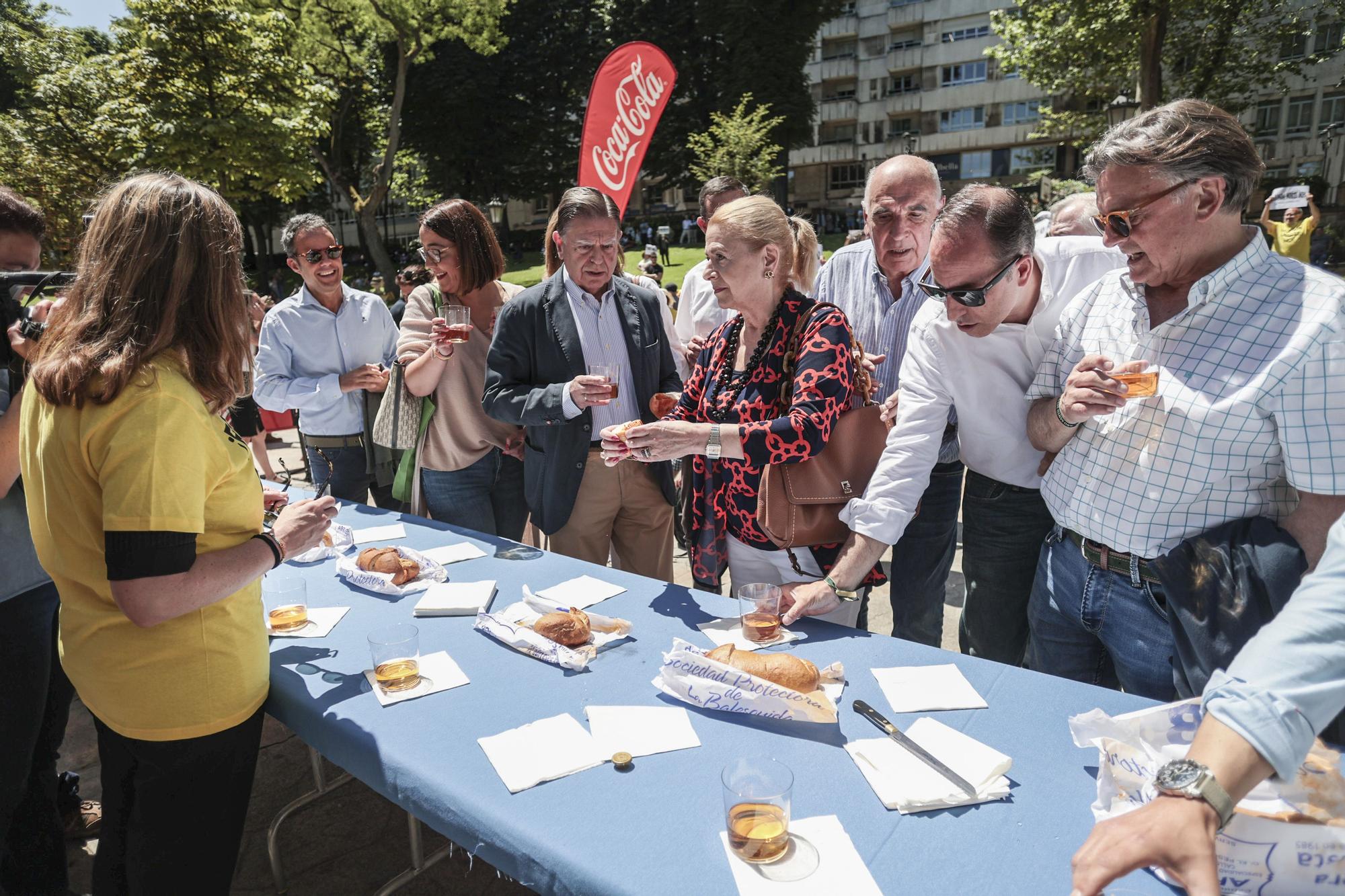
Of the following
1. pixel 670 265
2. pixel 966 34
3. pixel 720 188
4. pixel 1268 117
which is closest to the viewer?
pixel 720 188

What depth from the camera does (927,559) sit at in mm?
2996

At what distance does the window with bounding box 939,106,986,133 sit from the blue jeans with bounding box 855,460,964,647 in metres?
43.4

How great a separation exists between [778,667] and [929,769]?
1.34 feet

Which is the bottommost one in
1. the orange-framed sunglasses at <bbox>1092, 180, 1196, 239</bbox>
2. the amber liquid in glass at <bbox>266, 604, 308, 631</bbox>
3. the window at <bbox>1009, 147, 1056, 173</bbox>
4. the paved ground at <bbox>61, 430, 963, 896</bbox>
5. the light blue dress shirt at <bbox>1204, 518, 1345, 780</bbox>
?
the paved ground at <bbox>61, 430, 963, 896</bbox>

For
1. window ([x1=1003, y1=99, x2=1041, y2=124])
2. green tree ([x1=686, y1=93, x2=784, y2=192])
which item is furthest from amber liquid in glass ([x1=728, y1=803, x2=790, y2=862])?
window ([x1=1003, y1=99, x2=1041, y2=124])

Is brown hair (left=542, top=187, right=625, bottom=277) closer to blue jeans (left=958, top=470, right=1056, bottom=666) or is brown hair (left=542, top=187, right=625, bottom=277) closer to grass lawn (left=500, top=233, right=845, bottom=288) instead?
blue jeans (left=958, top=470, right=1056, bottom=666)

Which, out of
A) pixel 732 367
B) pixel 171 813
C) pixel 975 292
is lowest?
pixel 171 813

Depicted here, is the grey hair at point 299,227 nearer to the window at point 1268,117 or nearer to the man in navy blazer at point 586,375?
the man in navy blazer at point 586,375

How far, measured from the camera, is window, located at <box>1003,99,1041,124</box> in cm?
3772

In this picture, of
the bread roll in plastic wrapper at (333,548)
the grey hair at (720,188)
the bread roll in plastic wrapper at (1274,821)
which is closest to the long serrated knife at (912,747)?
the bread roll in plastic wrapper at (1274,821)

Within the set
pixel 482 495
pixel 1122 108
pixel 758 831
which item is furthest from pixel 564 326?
pixel 1122 108

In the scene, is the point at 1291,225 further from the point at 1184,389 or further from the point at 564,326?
the point at 564,326

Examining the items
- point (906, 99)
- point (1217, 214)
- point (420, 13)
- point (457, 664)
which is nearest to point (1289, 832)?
point (1217, 214)

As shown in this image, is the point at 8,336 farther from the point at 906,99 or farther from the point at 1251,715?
the point at 906,99
